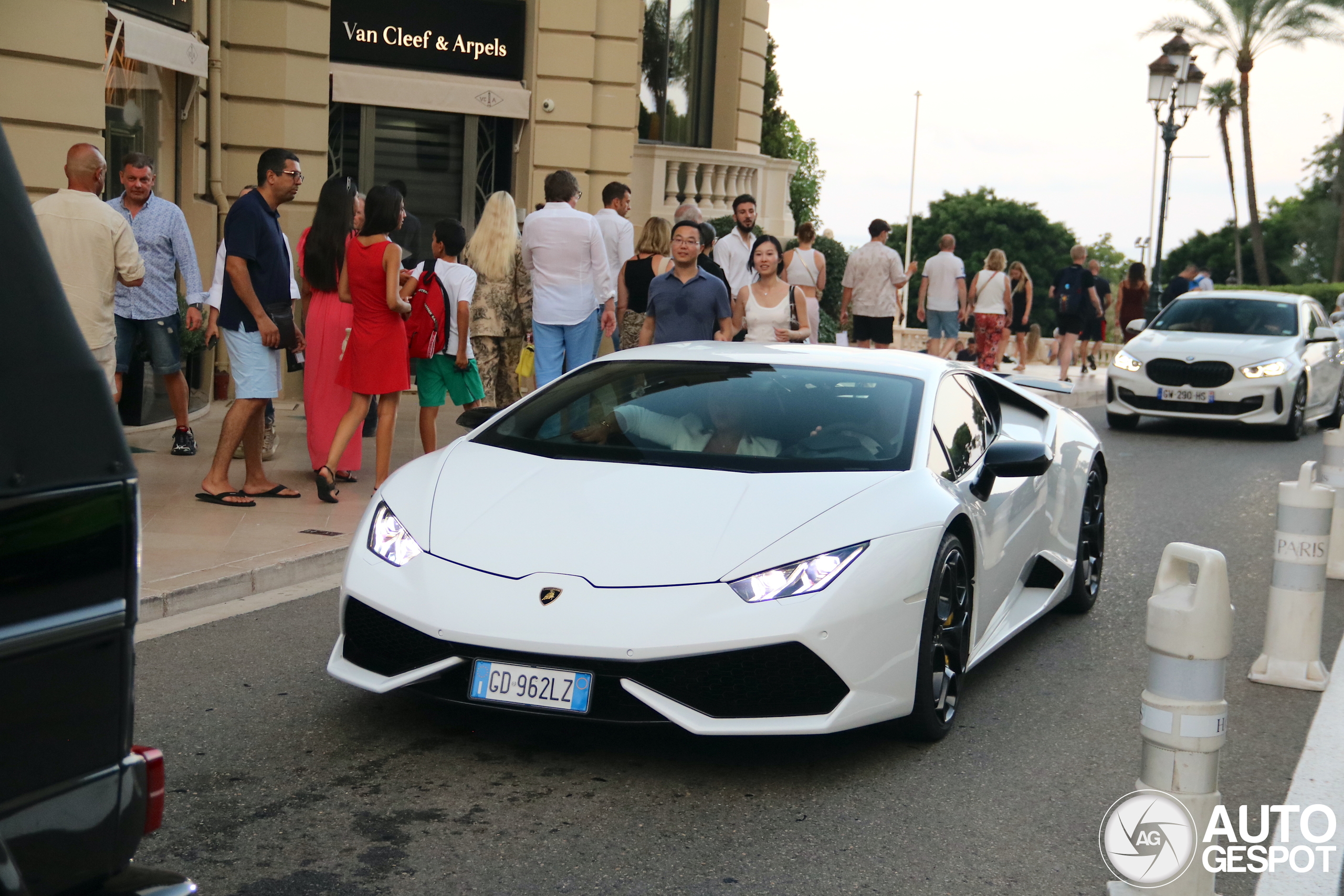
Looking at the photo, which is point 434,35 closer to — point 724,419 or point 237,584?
point 237,584

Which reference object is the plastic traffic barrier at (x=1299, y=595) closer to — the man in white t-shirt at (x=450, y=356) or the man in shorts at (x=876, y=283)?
the man in white t-shirt at (x=450, y=356)

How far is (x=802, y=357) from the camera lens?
6000mm

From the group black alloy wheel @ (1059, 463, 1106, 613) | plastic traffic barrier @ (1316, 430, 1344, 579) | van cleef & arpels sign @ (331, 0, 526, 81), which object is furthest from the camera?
van cleef & arpels sign @ (331, 0, 526, 81)

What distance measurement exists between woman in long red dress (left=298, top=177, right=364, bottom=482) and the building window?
37.3 feet

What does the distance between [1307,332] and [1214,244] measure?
7362 cm

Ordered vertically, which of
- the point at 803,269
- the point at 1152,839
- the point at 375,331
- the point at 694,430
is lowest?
the point at 1152,839

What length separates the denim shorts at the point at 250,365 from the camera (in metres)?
8.46

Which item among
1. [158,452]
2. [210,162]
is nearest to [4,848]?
[158,452]

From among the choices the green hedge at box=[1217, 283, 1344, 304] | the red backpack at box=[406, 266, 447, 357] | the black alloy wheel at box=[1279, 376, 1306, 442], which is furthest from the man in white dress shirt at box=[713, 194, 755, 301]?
the green hedge at box=[1217, 283, 1344, 304]

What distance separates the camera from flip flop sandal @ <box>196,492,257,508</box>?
852cm

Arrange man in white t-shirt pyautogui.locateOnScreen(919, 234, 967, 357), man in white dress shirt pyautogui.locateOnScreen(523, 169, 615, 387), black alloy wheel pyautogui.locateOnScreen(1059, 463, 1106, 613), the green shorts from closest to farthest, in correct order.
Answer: black alloy wheel pyautogui.locateOnScreen(1059, 463, 1106, 613), the green shorts, man in white dress shirt pyautogui.locateOnScreen(523, 169, 615, 387), man in white t-shirt pyautogui.locateOnScreen(919, 234, 967, 357)

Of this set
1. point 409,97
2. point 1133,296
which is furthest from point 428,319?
point 1133,296

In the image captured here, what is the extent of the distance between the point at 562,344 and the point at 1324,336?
984cm

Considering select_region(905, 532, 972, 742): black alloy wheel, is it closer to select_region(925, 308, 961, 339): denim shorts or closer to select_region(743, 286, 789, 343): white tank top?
select_region(743, 286, 789, 343): white tank top
